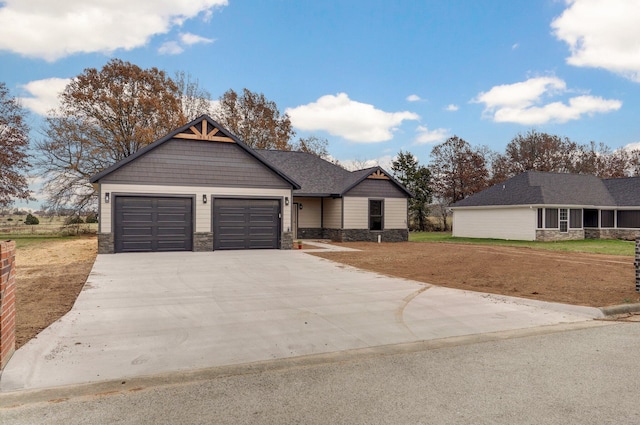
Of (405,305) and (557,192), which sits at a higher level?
(557,192)

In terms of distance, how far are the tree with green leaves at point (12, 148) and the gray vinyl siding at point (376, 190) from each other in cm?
2365

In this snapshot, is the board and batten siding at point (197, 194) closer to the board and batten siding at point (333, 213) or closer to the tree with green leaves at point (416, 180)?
the board and batten siding at point (333, 213)

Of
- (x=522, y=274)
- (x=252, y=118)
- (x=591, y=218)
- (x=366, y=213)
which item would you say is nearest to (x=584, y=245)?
(x=591, y=218)

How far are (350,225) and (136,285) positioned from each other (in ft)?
49.6

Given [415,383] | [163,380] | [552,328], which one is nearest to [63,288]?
[163,380]

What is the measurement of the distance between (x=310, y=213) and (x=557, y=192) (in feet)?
58.1

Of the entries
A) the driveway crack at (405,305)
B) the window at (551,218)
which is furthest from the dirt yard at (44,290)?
A: the window at (551,218)

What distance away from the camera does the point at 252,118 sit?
39.2 m

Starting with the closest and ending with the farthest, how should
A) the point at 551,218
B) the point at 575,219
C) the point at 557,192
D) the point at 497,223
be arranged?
the point at 551,218 < the point at 575,219 < the point at 557,192 < the point at 497,223

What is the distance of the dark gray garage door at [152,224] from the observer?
16.1 m

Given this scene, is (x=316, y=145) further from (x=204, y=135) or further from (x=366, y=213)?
(x=204, y=135)

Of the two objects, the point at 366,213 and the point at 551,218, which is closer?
the point at 366,213

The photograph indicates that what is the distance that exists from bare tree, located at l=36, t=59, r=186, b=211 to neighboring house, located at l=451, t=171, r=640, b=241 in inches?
1017

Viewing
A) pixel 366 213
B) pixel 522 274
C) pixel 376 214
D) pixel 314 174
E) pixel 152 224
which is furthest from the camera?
pixel 314 174
